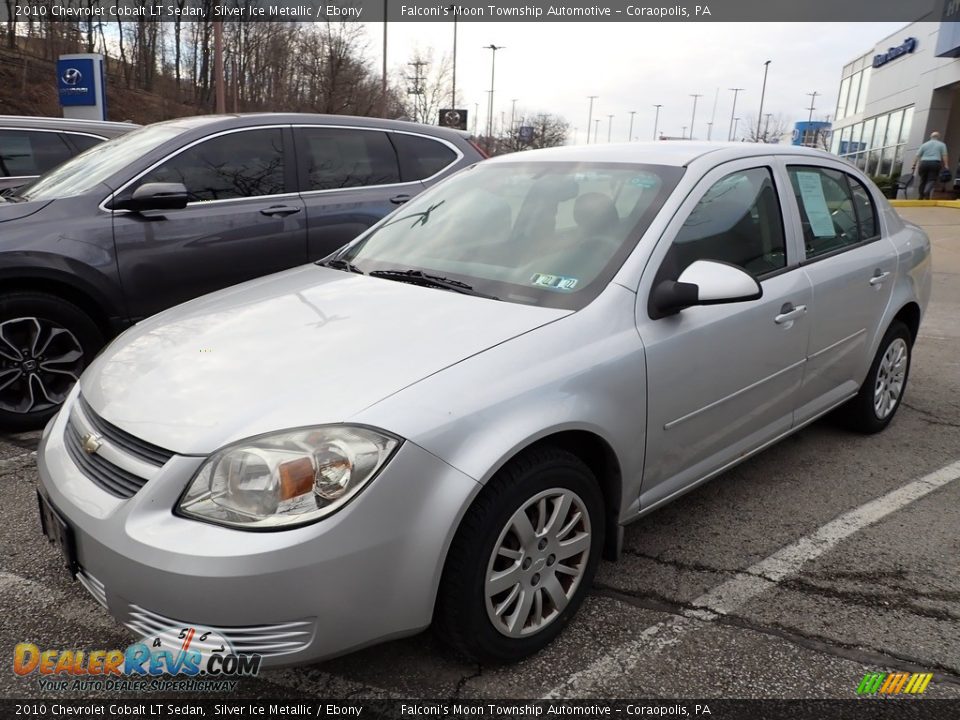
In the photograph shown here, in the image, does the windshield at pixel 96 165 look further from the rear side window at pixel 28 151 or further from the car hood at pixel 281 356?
the car hood at pixel 281 356

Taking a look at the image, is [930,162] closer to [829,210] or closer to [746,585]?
[829,210]

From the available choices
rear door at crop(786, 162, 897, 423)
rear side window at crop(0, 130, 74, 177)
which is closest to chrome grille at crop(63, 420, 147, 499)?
rear door at crop(786, 162, 897, 423)

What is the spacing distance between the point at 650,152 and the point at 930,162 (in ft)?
68.2

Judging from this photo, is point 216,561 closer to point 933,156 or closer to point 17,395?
point 17,395

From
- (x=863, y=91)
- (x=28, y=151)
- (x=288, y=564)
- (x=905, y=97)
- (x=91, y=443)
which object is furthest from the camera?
(x=863, y=91)

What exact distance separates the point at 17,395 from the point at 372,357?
2884 mm

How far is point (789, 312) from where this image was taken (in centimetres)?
318

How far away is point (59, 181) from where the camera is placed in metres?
4.44

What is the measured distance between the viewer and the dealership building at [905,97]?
80.7 feet

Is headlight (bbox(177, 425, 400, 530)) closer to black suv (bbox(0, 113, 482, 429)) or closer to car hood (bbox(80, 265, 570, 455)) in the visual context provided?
car hood (bbox(80, 265, 570, 455))

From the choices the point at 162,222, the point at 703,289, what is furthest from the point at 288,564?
the point at 162,222

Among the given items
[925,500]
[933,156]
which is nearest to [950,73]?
[933,156]

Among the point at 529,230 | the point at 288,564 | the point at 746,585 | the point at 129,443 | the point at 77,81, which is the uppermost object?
the point at 77,81

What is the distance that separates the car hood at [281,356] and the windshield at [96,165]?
194 centimetres
